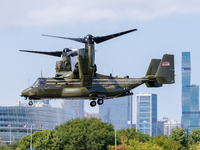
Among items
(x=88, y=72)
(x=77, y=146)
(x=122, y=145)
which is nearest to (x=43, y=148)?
(x=77, y=146)

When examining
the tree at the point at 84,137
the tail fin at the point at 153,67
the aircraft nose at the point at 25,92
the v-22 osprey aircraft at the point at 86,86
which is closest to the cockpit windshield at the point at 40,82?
the v-22 osprey aircraft at the point at 86,86

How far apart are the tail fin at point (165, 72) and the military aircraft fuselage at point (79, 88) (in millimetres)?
4435

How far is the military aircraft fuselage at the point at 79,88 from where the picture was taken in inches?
3381

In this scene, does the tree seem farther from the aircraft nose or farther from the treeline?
the aircraft nose

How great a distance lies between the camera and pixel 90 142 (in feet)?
551

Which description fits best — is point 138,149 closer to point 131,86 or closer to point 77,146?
point 77,146

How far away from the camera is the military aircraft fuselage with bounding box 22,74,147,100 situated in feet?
282

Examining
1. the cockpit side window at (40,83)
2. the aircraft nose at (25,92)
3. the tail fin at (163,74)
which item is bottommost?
the aircraft nose at (25,92)

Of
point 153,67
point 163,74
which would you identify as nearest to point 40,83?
point 153,67

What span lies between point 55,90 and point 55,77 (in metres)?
2.68

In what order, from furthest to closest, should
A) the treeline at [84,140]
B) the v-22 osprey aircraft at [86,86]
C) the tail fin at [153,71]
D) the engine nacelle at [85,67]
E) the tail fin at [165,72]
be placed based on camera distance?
1. the treeline at [84,140]
2. the tail fin at [153,71]
3. the tail fin at [165,72]
4. the v-22 osprey aircraft at [86,86]
5. the engine nacelle at [85,67]

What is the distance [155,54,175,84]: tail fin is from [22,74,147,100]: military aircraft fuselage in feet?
14.6

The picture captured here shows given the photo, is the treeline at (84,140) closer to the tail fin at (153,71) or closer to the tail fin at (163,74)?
the tail fin at (153,71)

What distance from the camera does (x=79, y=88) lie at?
283ft
